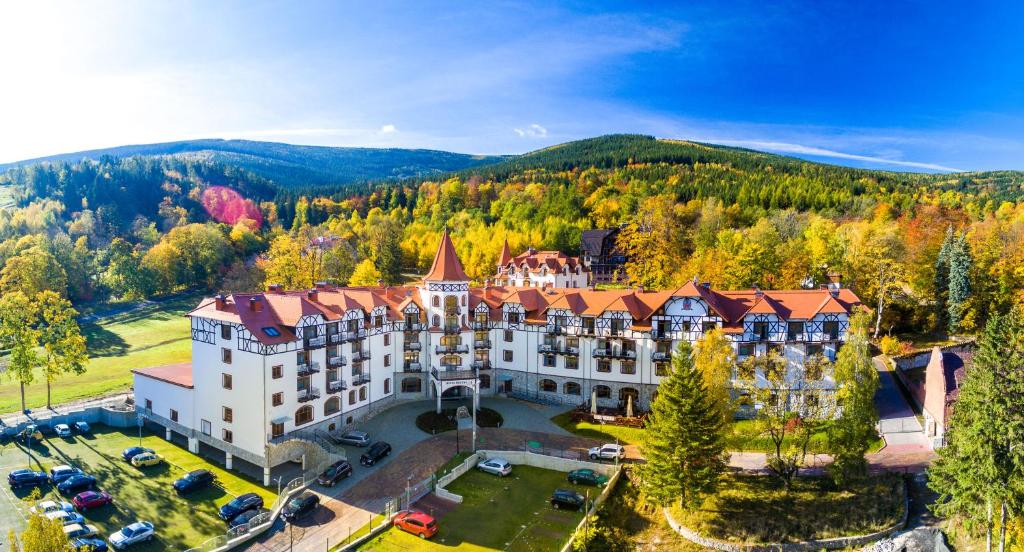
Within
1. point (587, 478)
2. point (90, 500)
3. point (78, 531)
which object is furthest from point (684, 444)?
point (90, 500)

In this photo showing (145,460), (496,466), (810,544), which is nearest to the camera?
(810,544)

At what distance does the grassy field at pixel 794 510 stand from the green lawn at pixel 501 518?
7.64m

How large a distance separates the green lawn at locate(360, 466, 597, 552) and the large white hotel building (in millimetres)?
10506

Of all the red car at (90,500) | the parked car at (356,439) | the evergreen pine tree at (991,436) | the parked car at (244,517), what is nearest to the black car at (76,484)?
the red car at (90,500)

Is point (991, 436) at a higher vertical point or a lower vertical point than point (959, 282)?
lower

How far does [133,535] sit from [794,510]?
3755 cm

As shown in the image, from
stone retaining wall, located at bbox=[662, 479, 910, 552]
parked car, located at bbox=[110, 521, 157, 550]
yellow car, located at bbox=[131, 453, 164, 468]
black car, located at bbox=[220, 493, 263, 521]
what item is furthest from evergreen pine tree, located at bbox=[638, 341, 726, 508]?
yellow car, located at bbox=[131, 453, 164, 468]

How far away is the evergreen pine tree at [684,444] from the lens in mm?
33000

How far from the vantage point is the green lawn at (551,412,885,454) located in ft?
125

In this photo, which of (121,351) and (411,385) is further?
(121,351)

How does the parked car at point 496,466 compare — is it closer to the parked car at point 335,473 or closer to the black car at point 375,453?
the black car at point 375,453

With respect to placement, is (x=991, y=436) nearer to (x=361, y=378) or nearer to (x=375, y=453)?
(x=375, y=453)

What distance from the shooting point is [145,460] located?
40.8 m

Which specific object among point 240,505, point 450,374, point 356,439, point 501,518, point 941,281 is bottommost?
point 501,518
